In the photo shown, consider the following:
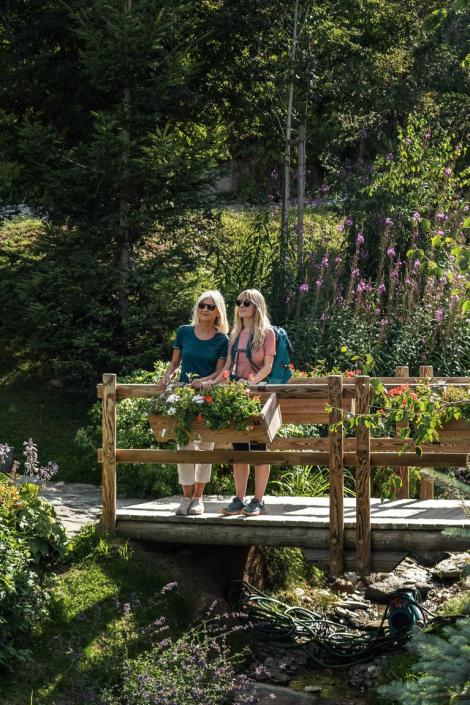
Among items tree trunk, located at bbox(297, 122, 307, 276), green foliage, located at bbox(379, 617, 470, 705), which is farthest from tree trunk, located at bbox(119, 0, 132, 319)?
green foliage, located at bbox(379, 617, 470, 705)

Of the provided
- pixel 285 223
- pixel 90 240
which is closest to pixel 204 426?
pixel 90 240

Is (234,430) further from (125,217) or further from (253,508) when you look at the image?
(125,217)

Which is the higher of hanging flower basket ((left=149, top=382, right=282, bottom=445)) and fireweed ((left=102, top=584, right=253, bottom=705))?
hanging flower basket ((left=149, top=382, right=282, bottom=445))

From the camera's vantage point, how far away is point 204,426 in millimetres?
8492

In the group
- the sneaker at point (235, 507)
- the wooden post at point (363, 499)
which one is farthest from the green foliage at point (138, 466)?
the wooden post at point (363, 499)

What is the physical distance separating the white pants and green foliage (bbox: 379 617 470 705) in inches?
159

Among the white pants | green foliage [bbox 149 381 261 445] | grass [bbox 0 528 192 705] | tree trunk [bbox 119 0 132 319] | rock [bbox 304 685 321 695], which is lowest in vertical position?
rock [bbox 304 685 321 695]

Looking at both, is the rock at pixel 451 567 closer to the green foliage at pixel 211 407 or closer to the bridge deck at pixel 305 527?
the bridge deck at pixel 305 527

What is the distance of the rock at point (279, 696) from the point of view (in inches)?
315

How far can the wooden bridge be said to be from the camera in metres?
8.49

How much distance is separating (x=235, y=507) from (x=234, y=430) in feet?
2.90

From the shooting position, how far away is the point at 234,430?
8.43m

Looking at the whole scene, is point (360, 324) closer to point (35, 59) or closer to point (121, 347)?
point (121, 347)

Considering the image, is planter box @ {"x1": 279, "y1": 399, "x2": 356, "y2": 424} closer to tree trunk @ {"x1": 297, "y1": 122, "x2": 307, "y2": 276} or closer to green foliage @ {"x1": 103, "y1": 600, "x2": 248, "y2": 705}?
green foliage @ {"x1": 103, "y1": 600, "x2": 248, "y2": 705}
